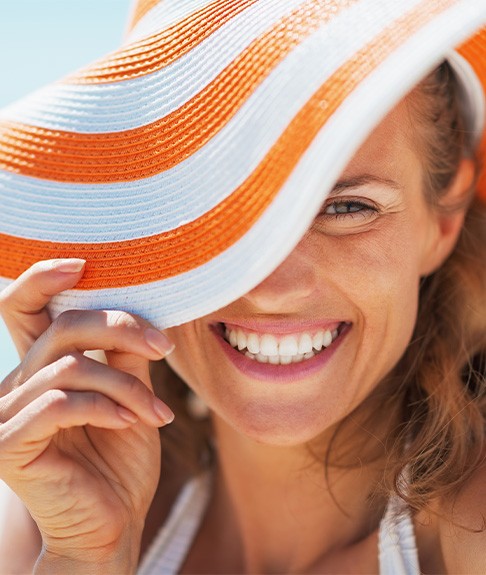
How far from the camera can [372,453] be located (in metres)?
2.05

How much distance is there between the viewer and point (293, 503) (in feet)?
7.17

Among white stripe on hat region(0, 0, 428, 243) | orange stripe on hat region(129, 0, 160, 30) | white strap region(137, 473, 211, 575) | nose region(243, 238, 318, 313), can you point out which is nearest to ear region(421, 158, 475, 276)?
nose region(243, 238, 318, 313)

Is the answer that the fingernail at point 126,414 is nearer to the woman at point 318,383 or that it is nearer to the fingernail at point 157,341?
the woman at point 318,383

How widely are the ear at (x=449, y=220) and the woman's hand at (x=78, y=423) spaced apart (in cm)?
72

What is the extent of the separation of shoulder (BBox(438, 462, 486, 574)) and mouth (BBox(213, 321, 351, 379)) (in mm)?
388

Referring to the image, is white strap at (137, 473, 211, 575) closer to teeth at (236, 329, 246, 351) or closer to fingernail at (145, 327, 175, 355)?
teeth at (236, 329, 246, 351)

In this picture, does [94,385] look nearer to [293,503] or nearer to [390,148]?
[390,148]

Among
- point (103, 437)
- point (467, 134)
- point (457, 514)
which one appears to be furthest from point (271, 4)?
point (457, 514)

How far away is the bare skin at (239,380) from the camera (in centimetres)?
153

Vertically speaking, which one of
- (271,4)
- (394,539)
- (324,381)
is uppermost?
(271,4)

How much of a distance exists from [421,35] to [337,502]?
119cm

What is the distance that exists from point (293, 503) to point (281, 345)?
606 millimetres

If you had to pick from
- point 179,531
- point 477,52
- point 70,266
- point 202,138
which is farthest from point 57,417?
point 477,52

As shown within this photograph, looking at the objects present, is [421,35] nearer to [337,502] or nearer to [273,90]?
[273,90]
